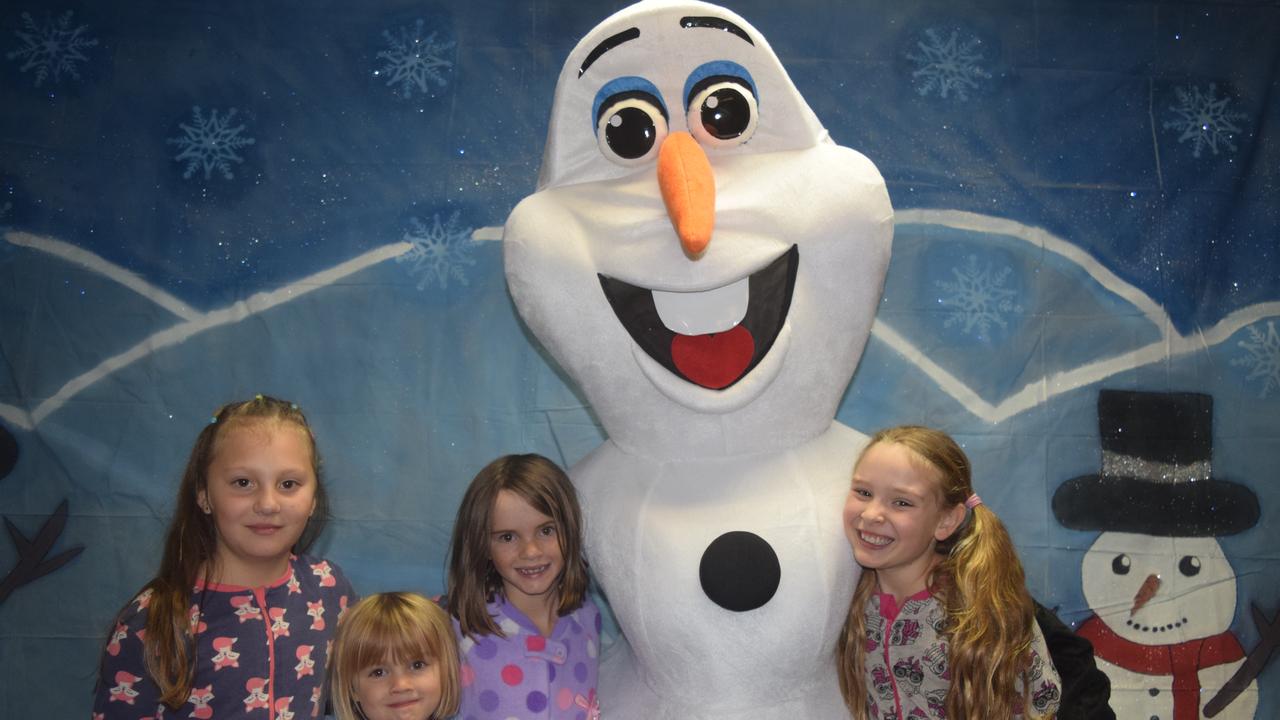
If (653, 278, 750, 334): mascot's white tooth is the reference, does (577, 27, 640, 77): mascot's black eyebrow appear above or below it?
above

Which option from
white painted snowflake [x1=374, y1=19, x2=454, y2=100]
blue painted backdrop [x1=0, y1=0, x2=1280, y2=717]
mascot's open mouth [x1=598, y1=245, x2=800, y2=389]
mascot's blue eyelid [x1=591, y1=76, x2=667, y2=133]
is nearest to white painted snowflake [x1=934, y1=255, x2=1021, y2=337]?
blue painted backdrop [x1=0, y1=0, x2=1280, y2=717]

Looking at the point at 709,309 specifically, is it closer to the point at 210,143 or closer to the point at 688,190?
the point at 688,190

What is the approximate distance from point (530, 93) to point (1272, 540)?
6.53 feet

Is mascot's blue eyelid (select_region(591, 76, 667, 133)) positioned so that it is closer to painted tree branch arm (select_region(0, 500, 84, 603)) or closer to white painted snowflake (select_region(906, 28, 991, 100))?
white painted snowflake (select_region(906, 28, 991, 100))

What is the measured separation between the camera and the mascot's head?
5.61ft

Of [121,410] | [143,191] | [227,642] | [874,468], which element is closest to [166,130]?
[143,191]

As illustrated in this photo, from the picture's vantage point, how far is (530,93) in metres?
2.46

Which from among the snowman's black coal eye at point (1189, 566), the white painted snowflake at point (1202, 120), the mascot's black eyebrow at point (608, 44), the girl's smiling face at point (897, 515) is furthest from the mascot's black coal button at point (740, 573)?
the white painted snowflake at point (1202, 120)

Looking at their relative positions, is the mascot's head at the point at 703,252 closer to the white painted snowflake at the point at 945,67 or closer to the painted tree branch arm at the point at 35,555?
the white painted snowflake at the point at 945,67

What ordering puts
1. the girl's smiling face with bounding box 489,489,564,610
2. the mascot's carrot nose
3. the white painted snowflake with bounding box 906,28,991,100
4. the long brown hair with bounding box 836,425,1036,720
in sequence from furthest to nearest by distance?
the white painted snowflake with bounding box 906,28,991,100, the girl's smiling face with bounding box 489,489,564,610, the long brown hair with bounding box 836,425,1036,720, the mascot's carrot nose

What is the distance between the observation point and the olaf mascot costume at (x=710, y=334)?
170cm

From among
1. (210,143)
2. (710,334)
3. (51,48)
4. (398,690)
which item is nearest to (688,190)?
(710,334)

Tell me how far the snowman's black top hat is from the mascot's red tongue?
3.74ft

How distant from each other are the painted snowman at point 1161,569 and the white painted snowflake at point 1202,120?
68 centimetres
